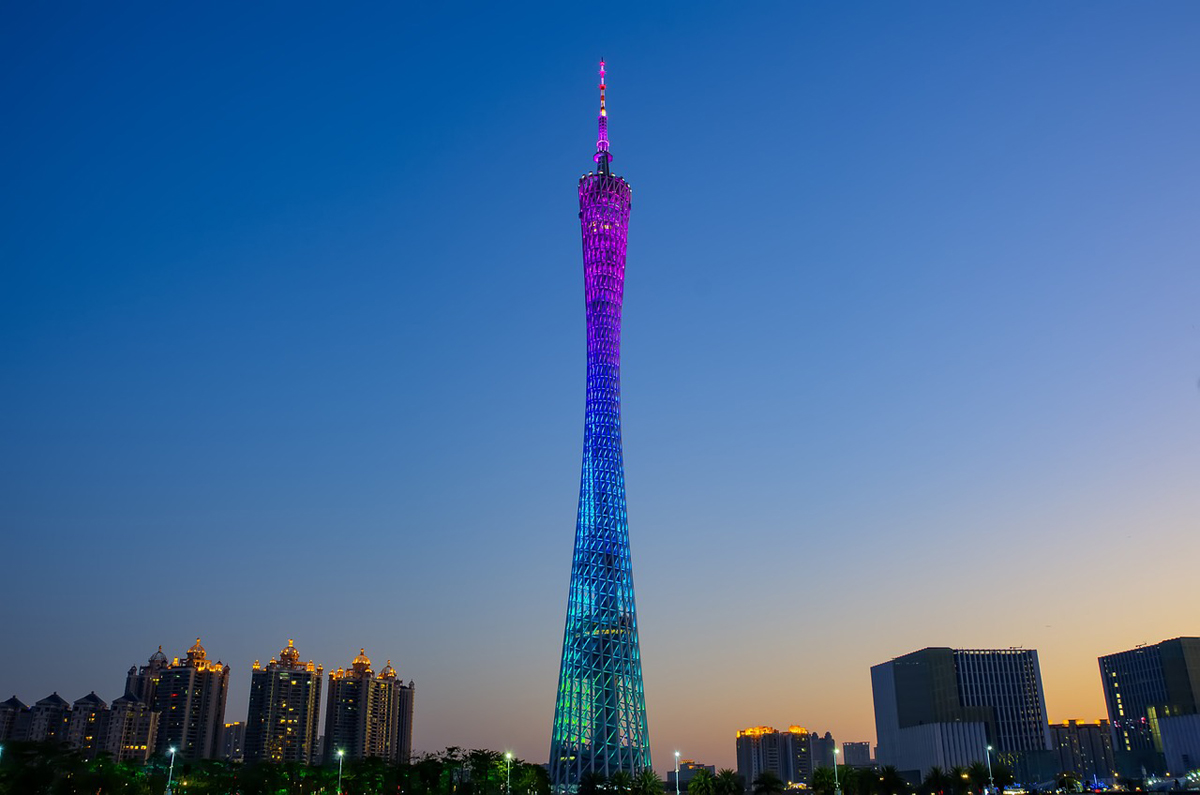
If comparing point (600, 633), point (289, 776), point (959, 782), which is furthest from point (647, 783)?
point (959, 782)

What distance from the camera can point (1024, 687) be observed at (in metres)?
166

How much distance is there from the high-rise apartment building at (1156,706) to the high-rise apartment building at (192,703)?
15256 cm

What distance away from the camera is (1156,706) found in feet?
574

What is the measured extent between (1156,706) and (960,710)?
43697 millimetres

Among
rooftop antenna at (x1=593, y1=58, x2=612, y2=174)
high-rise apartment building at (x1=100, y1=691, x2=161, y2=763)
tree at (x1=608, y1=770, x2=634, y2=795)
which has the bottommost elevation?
tree at (x1=608, y1=770, x2=634, y2=795)

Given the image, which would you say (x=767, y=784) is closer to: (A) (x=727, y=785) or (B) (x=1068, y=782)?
(A) (x=727, y=785)

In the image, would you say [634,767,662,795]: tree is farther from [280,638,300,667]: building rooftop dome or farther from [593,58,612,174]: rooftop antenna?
[280,638,300,667]: building rooftop dome

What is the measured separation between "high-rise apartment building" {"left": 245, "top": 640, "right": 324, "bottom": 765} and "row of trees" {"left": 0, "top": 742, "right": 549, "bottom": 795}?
82.6 metres

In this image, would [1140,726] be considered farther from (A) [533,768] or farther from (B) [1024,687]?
(A) [533,768]

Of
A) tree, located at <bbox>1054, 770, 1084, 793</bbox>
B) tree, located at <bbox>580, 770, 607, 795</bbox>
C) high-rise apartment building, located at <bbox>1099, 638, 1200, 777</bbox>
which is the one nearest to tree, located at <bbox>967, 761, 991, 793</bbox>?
tree, located at <bbox>1054, 770, 1084, 793</bbox>

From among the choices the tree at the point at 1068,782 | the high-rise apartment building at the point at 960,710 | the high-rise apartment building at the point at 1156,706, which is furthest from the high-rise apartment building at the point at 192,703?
the high-rise apartment building at the point at 1156,706

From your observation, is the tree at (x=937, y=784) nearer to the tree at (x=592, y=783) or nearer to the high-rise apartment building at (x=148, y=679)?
the tree at (x=592, y=783)

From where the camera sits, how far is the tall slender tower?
83812mm

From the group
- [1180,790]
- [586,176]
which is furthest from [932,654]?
[586,176]
